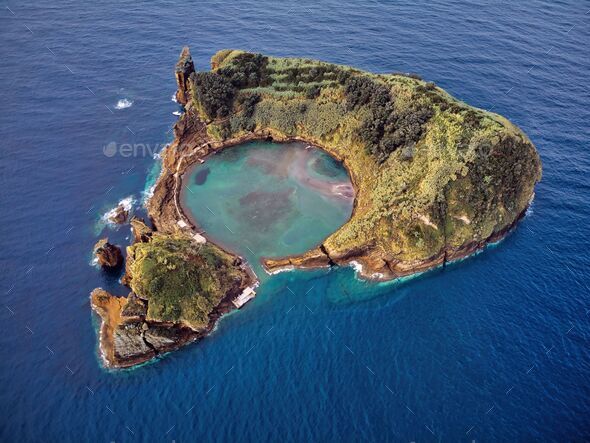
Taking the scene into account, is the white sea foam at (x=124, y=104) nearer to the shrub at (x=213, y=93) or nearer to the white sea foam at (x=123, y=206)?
the shrub at (x=213, y=93)

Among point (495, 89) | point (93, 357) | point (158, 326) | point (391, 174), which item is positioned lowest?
point (93, 357)

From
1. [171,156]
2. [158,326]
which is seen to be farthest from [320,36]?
[158,326]

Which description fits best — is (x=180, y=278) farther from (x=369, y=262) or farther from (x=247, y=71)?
(x=247, y=71)

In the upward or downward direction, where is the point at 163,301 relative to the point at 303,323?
upward

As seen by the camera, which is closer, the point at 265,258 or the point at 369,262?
the point at 369,262

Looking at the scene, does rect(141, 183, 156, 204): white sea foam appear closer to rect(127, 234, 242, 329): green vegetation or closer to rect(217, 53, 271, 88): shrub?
rect(127, 234, 242, 329): green vegetation

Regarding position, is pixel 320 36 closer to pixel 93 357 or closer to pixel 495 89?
pixel 495 89

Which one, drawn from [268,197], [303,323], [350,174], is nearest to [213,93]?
[268,197]
